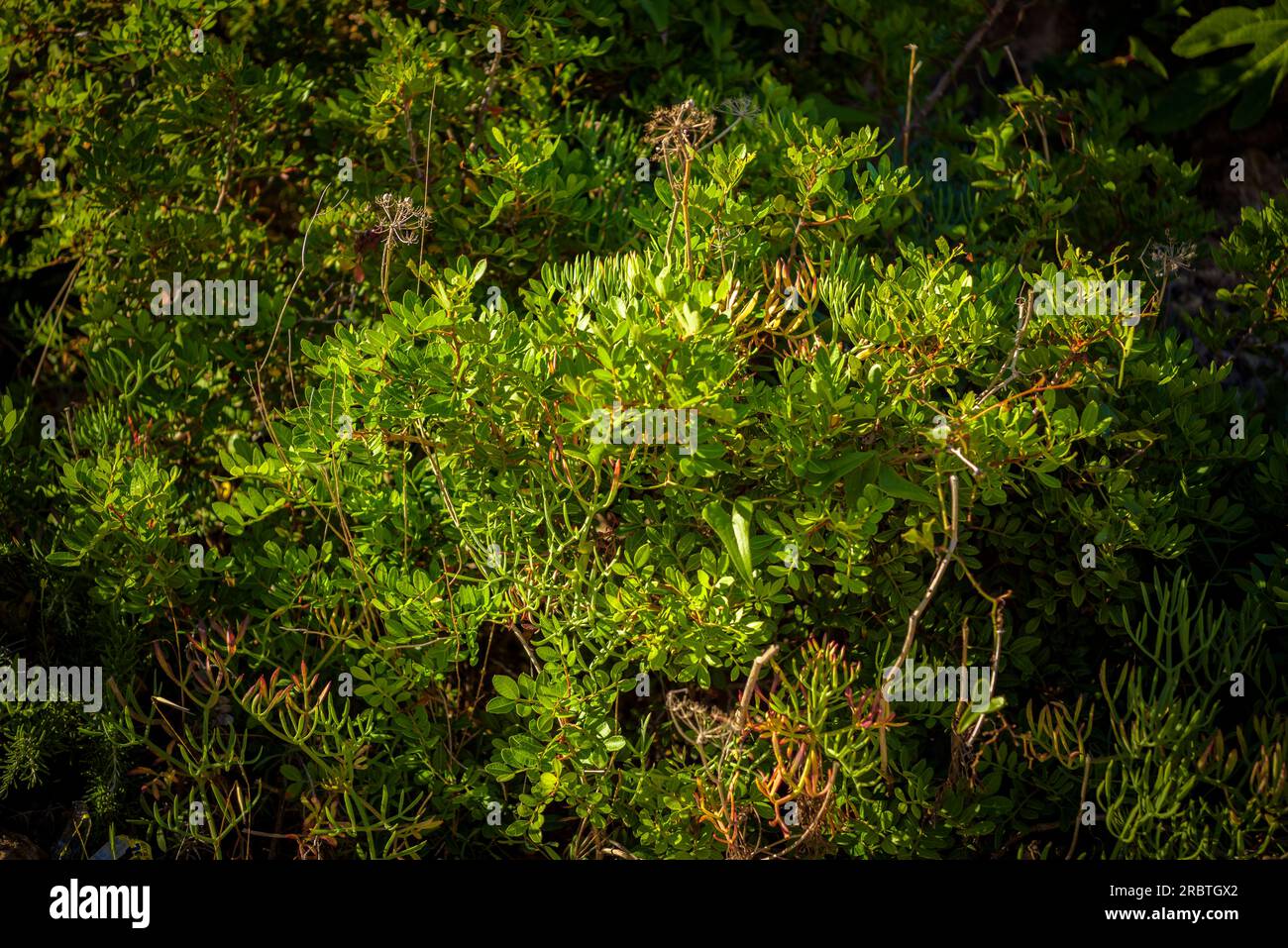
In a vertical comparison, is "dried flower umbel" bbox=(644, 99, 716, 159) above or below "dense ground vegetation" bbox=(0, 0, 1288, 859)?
above

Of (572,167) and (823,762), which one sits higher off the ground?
(572,167)

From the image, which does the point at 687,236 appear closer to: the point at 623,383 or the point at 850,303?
the point at 623,383

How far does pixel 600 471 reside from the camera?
8.75 feet

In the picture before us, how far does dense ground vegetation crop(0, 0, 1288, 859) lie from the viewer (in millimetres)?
2652

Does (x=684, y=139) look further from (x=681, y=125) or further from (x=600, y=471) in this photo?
(x=600, y=471)

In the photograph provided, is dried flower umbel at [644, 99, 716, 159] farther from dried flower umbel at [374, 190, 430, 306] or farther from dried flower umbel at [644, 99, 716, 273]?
dried flower umbel at [374, 190, 430, 306]

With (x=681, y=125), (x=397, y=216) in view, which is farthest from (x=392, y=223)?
(x=681, y=125)

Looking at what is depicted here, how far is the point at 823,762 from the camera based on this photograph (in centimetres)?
282

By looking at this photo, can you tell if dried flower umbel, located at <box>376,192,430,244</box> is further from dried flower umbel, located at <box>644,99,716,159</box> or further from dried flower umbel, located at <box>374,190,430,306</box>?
dried flower umbel, located at <box>644,99,716,159</box>

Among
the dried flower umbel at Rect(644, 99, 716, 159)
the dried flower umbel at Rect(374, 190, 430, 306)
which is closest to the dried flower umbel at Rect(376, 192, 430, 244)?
the dried flower umbel at Rect(374, 190, 430, 306)

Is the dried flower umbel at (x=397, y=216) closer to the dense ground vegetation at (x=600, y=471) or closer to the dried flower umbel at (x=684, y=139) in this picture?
the dense ground vegetation at (x=600, y=471)

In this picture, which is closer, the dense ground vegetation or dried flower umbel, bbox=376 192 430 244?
the dense ground vegetation
